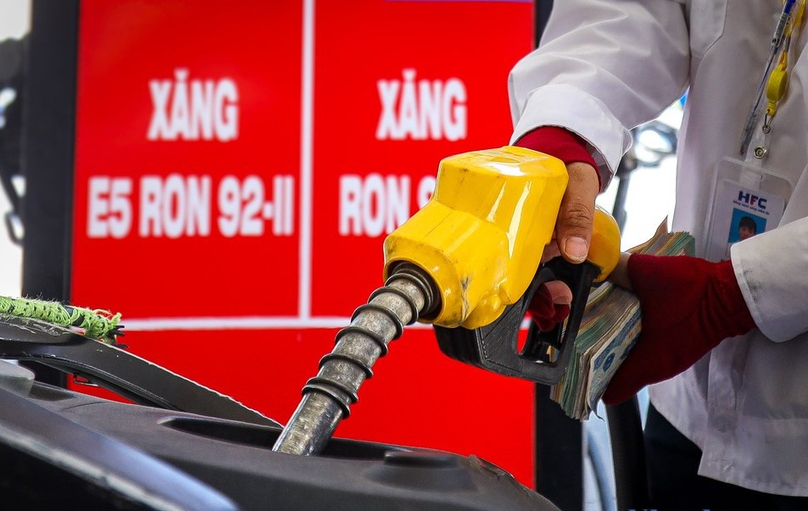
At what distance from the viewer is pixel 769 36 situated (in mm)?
863

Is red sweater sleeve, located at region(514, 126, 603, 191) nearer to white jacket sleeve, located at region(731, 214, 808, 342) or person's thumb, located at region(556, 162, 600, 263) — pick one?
person's thumb, located at region(556, 162, 600, 263)

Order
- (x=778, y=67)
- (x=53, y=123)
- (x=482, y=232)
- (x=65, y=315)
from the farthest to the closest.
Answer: (x=53, y=123)
(x=778, y=67)
(x=65, y=315)
(x=482, y=232)

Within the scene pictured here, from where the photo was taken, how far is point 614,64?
0.89 metres

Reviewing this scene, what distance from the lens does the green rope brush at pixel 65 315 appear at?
650 millimetres

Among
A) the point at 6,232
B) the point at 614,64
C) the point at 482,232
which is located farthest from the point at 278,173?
the point at 482,232

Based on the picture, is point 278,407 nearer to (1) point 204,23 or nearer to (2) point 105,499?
(1) point 204,23

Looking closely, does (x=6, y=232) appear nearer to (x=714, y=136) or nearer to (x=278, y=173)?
(x=278, y=173)

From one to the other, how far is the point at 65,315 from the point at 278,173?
1.39 m

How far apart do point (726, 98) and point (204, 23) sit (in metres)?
1.43

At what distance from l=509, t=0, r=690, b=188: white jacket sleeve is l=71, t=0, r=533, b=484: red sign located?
3.65ft

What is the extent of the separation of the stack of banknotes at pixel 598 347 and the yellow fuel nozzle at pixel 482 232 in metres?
0.13

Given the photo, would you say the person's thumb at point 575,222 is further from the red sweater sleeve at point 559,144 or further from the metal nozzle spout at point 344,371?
the metal nozzle spout at point 344,371

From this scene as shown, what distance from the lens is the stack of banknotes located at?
736mm

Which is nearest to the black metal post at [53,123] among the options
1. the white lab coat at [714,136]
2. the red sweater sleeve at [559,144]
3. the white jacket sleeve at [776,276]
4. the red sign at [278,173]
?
the red sign at [278,173]
